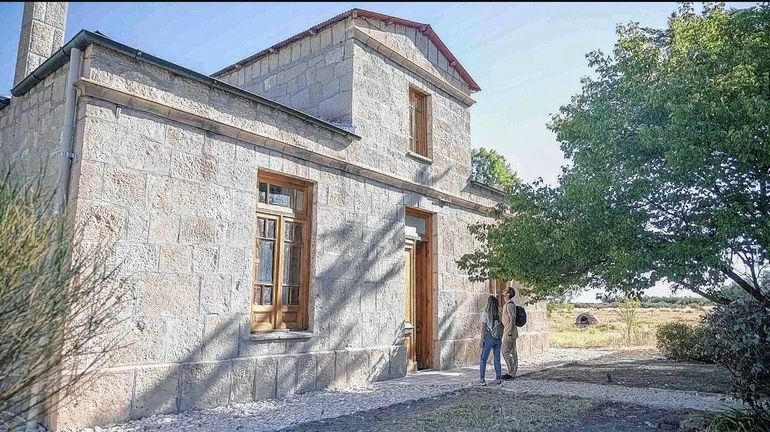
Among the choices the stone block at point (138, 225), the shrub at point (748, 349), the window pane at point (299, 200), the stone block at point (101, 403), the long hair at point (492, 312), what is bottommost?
the stone block at point (101, 403)

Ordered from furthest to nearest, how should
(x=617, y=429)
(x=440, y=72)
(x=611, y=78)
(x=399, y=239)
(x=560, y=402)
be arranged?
(x=440, y=72) → (x=399, y=239) → (x=611, y=78) → (x=560, y=402) → (x=617, y=429)

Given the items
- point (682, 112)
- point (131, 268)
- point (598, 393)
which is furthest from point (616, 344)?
point (131, 268)

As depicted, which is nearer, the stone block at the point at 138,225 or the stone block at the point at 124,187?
the stone block at the point at 124,187

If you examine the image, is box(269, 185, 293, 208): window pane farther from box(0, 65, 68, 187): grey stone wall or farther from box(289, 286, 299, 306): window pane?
box(0, 65, 68, 187): grey stone wall

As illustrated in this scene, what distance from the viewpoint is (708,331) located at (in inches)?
217

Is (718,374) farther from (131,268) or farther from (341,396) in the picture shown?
(131,268)

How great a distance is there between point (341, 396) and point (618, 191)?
4.60m

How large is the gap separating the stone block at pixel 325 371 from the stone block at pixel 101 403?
2.68 meters

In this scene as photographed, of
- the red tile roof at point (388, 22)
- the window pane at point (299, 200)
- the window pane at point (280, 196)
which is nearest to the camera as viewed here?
the window pane at point (280, 196)

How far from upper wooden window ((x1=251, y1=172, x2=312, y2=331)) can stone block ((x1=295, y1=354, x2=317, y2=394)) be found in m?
0.44

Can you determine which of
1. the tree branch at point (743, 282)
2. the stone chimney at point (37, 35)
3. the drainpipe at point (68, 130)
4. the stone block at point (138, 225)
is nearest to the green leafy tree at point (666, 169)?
the tree branch at point (743, 282)

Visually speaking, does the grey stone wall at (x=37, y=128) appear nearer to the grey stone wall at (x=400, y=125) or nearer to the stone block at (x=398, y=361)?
the grey stone wall at (x=400, y=125)

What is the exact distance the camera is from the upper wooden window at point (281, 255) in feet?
23.5

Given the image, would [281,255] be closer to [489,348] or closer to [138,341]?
[138,341]
